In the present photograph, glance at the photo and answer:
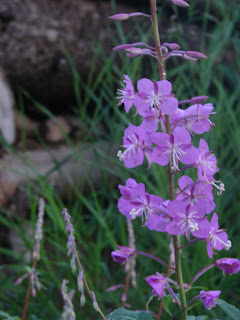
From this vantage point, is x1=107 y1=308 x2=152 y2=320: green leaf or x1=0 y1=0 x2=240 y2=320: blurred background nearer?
x1=107 y1=308 x2=152 y2=320: green leaf

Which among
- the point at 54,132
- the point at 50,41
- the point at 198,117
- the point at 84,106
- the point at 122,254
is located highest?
the point at 198,117

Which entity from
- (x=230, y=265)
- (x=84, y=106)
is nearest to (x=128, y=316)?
(x=230, y=265)

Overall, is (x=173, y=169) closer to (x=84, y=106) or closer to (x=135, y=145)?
(x=135, y=145)

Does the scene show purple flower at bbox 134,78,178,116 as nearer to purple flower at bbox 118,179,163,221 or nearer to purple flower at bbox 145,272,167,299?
purple flower at bbox 118,179,163,221

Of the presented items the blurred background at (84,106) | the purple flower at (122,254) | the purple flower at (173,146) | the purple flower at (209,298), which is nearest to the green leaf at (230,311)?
the purple flower at (209,298)

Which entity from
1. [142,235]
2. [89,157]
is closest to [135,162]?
[142,235]

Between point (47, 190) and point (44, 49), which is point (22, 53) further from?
point (47, 190)

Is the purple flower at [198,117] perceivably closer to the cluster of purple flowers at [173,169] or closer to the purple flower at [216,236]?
the cluster of purple flowers at [173,169]

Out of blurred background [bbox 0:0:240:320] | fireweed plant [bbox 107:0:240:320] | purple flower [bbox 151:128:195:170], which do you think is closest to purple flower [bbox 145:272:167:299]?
fireweed plant [bbox 107:0:240:320]
